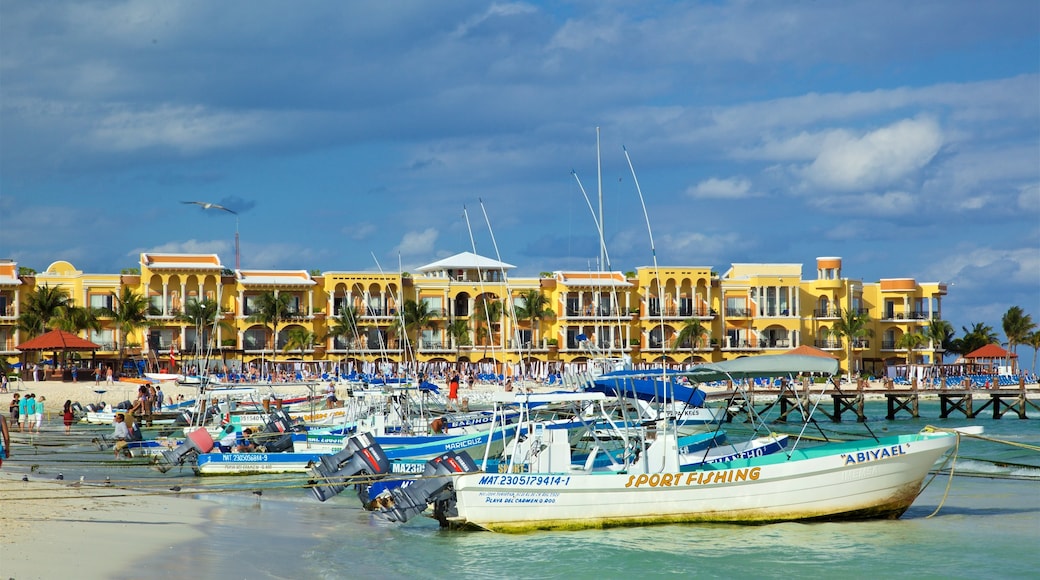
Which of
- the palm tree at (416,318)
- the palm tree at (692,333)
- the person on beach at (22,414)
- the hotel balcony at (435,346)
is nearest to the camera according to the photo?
the person on beach at (22,414)

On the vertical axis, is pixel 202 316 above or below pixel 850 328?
above

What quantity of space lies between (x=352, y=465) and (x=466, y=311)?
250 feet

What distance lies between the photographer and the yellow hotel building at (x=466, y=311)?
9312cm

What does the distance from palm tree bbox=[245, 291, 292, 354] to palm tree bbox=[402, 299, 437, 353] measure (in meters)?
9.61

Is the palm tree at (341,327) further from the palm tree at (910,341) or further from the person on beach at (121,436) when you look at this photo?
the person on beach at (121,436)

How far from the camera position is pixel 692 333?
98812 mm

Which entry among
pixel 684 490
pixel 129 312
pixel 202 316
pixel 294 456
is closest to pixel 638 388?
pixel 684 490

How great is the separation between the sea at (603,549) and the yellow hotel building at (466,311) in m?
66.3

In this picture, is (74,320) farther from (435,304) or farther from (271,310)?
(435,304)

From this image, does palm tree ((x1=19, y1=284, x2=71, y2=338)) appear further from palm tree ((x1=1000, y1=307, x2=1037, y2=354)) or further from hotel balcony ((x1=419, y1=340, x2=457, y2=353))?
palm tree ((x1=1000, y1=307, x2=1037, y2=354))

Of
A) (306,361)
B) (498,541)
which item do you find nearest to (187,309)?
(306,361)

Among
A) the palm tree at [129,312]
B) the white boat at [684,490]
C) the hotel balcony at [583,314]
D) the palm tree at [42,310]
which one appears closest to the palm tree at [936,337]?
the hotel balcony at [583,314]

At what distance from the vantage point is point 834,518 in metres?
22.1

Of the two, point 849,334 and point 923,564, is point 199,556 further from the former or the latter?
point 849,334
